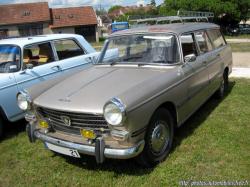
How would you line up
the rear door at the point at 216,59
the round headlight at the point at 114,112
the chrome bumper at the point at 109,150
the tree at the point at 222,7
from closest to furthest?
the round headlight at the point at 114,112
the chrome bumper at the point at 109,150
the rear door at the point at 216,59
the tree at the point at 222,7

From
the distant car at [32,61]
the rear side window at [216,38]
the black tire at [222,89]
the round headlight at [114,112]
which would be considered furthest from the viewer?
the black tire at [222,89]

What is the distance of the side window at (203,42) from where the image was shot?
5.63 metres

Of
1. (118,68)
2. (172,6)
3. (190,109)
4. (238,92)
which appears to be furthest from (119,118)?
(172,6)

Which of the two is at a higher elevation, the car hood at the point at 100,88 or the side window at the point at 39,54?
the side window at the point at 39,54

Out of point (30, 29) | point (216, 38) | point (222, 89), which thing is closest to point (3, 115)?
point (216, 38)

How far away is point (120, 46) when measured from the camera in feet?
17.9

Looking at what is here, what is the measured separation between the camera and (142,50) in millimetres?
5039

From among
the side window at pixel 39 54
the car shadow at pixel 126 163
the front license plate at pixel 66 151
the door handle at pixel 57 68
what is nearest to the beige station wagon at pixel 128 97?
the front license plate at pixel 66 151

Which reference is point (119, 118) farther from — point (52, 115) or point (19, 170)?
point (19, 170)

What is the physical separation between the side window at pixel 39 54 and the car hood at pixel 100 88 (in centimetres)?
180

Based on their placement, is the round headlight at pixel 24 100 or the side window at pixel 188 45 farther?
the side window at pixel 188 45

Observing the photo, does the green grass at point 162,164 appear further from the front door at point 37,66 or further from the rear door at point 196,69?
the front door at point 37,66

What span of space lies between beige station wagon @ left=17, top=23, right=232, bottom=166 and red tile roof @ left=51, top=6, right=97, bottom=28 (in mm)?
42133

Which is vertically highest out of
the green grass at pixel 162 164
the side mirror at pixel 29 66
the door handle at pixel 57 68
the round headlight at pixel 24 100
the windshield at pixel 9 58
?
the windshield at pixel 9 58
